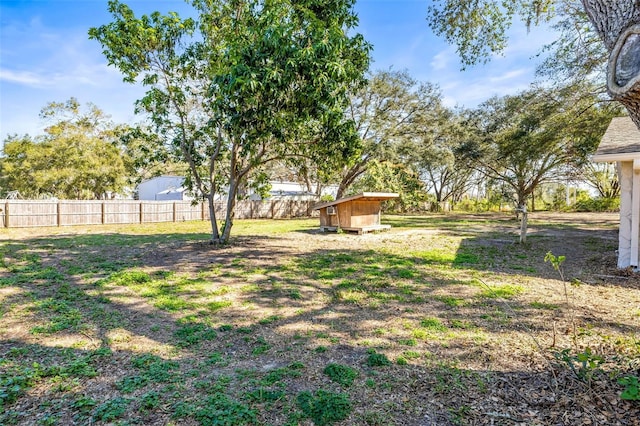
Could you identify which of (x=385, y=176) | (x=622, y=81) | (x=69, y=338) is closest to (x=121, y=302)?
(x=69, y=338)

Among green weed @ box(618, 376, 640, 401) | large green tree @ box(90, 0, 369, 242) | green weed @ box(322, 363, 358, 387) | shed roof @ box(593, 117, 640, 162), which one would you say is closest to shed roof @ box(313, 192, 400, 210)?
large green tree @ box(90, 0, 369, 242)

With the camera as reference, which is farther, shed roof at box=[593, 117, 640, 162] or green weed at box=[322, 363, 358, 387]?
shed roof at box=[593, 117, 640, 162]

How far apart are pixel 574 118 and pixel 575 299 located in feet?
33.3

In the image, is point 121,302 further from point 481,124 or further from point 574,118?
point 481,124

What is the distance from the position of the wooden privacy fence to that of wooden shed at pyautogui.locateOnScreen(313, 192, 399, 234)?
5845 millimetres

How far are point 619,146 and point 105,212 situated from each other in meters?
18.5

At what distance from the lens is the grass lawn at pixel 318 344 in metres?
2.10

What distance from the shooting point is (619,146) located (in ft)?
19.2

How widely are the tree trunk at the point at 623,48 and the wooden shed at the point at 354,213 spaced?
845 centimetres

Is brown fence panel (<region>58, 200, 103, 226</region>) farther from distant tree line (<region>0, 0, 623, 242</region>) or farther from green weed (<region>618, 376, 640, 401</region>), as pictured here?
green weed (<region>618, 376, 640, 401</region>)

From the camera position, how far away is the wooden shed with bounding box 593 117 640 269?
5543 mm

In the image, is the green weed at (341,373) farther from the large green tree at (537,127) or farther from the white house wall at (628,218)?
the large green tree at (537,127)

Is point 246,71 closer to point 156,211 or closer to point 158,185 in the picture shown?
point 156,211

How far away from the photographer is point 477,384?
2379 millimetres
